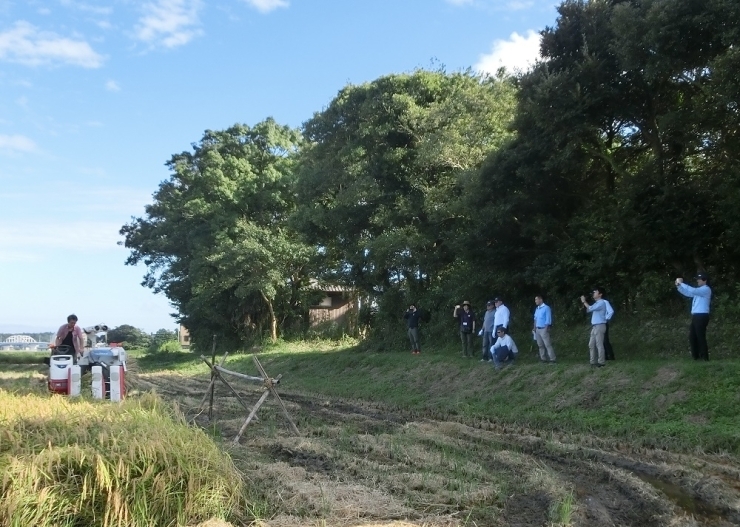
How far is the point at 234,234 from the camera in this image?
3284 cm

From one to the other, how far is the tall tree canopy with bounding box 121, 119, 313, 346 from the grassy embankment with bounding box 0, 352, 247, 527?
2418 centimetres

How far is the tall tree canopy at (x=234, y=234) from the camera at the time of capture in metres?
31.1

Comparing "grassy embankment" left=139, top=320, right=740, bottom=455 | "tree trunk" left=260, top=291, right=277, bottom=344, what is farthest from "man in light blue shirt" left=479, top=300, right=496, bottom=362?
"tree trunk" left=260, top=291, right=277, bottom=344

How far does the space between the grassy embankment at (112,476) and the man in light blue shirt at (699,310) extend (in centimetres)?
836

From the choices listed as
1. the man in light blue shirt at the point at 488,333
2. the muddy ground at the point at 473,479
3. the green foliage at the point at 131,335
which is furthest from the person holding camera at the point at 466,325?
the green foliage at the point at 131,335

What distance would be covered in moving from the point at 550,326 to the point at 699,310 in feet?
13.9

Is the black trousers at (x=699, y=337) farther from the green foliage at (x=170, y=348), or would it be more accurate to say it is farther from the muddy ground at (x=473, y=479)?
the green foliage at (x=170, y=348)

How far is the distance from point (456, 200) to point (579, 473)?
13.1m

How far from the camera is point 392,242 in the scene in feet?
68.8

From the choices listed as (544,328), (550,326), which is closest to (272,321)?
(550,326)

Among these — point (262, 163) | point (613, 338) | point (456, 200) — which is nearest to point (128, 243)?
point (262, 163)

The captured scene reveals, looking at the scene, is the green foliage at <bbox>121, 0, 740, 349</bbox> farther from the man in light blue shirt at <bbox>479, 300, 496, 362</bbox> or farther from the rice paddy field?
the rice paddy field

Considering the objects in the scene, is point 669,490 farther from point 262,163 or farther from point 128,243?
point 128,243

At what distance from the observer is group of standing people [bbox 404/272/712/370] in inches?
437
